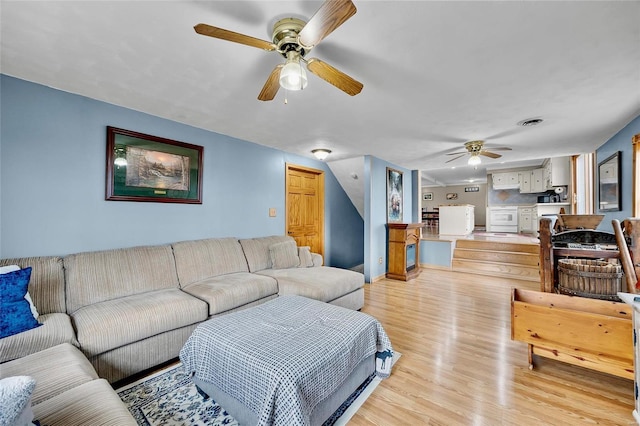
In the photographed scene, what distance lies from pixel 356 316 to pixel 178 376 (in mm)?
1414

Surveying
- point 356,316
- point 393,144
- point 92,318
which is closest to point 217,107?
point 92,318

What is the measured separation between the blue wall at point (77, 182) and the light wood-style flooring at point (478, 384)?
8.35 ft

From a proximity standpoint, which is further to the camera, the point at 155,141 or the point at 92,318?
the point at 155,141

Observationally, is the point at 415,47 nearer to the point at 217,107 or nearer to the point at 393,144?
the point at 217,107

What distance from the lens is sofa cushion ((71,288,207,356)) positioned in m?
1.71

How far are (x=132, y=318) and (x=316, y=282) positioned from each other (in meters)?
1.64

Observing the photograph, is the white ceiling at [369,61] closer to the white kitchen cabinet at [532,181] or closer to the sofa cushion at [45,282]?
the sofa cushion at [45,282]

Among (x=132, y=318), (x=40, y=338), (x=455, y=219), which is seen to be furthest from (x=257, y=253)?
(x=455, y=219)

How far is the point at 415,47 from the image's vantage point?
5.20 ft

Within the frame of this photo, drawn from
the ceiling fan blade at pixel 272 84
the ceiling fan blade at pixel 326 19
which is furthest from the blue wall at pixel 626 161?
the ceiling fan blade at pixel 272 84

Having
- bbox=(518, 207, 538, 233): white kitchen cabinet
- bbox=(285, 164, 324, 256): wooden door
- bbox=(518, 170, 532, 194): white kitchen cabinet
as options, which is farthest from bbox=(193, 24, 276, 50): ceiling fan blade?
bbox=(518, 170, 532, 194): white kitchen cabinet

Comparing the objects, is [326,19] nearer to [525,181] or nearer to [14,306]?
[14,306]

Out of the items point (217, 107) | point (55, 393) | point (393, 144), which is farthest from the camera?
point (393, 144)

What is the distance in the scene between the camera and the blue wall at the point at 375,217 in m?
4.57
